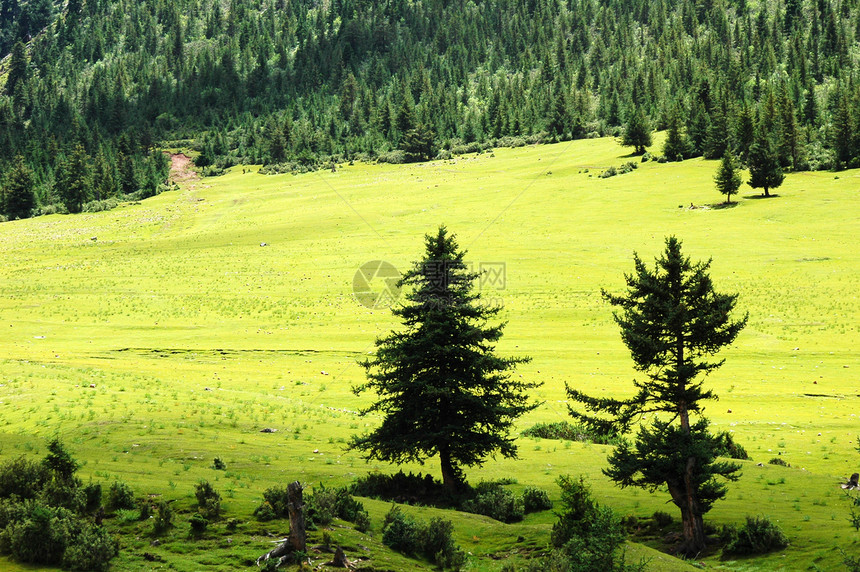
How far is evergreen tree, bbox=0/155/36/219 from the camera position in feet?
447

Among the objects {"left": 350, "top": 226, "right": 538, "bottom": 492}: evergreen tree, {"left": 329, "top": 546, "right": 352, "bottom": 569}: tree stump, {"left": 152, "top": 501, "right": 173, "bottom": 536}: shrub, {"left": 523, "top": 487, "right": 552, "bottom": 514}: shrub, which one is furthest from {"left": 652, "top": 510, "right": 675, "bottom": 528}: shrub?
{"left": 152, "top": 501, "right": 173, "bottom": 536}: shrub

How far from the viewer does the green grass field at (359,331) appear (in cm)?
2334

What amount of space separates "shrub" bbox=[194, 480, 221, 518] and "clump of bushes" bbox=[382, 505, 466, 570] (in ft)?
14.1

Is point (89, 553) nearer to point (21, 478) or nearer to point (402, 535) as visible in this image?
point (21, 478)

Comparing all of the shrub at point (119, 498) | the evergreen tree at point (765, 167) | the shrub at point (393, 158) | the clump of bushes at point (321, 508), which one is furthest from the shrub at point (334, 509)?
the shrub at point (393, 158)

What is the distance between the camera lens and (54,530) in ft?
46.0

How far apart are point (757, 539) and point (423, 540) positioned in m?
9.71

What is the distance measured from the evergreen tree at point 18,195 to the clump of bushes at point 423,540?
145263mm

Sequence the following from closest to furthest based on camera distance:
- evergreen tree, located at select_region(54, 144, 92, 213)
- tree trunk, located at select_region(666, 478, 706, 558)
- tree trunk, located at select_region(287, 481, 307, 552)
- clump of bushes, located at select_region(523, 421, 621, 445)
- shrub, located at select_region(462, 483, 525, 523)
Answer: tree trunk, located at select_region(287, 481, 307, 552) < tree trunk, located at select_region(666, 478, 706, 558) < shrub, located at select_region(462, 483, 525, 523) < clump of bushes, located at select_region(523, 421, 621, 445) < evergreen tree, located at select_region(54, 144, 92, 213)

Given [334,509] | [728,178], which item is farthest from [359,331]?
[728,178]

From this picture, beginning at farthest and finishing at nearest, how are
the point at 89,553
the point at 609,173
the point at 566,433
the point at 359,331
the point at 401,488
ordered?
the point at 609,173 < the point at 359,331 < the point at 566,433 < the point at 401,488 < the point at 89,553

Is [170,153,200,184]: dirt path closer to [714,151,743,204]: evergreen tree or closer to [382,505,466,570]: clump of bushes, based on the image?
[714,151,743,204]: evergreen tree

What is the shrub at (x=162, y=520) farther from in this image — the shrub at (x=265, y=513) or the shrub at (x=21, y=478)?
the shrub at (x=21, y=478)

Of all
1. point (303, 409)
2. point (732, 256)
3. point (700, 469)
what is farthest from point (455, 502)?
point (732, 256)
